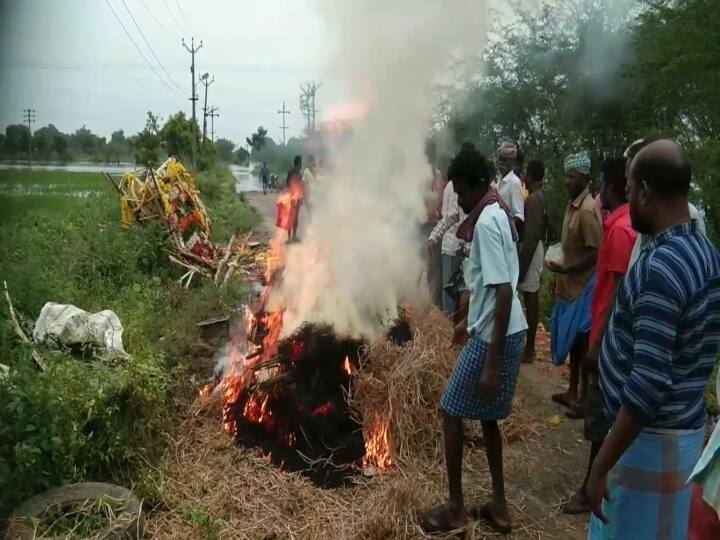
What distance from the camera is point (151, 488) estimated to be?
3.74m

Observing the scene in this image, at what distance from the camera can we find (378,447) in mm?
4324

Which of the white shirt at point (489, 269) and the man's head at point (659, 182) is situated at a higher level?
the man's head at point (659, 182)

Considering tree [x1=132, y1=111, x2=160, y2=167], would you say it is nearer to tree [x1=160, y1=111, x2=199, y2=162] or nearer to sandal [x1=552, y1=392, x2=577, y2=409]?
tree [x1=160, y1=111, x2=199, y2=162]

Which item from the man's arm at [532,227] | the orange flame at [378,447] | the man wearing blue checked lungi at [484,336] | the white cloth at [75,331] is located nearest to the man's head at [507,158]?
the man's arm at [532,227]

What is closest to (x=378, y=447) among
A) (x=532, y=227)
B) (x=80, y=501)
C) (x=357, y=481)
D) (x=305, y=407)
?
(x=357, y=481)

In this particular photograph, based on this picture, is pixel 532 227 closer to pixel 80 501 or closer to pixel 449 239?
pixel 449 239

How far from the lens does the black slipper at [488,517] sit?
3.49 m

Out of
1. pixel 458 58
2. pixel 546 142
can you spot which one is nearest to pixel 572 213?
pixel 458 58

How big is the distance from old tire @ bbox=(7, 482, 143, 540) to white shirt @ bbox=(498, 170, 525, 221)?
4309 millimetres

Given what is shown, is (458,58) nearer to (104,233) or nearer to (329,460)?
(329,460)

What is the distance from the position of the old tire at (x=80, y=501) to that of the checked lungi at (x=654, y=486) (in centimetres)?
239

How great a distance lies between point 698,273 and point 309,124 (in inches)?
256

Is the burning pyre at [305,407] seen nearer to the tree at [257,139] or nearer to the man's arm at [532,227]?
the man's arm at [532,227]

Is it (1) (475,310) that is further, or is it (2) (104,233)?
(2) (104,233)
